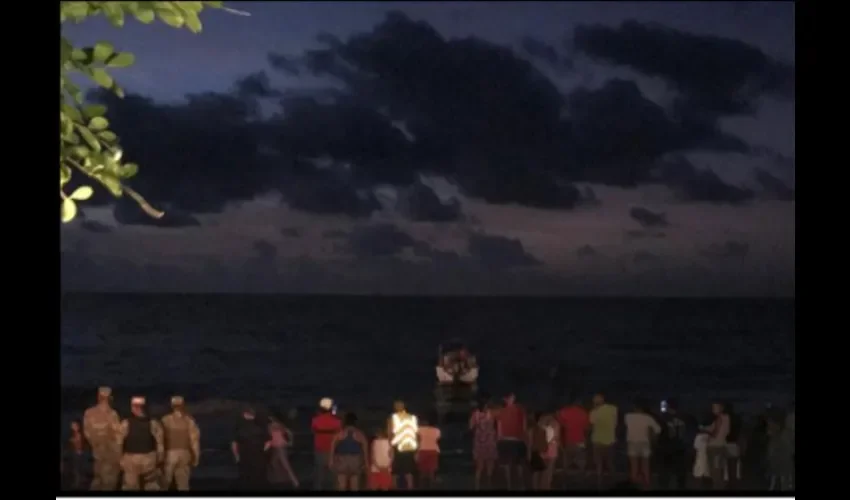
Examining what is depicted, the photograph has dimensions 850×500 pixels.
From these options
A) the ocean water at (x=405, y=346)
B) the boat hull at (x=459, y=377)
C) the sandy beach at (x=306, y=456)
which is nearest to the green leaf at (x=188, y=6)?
the sandy beach at (x=306, y=456)

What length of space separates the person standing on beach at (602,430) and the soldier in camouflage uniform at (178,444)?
444cm

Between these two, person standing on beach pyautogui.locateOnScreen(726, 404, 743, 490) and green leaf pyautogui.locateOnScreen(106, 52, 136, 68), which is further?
person standing on beach pyautogui.locateOnScreen(726, 404, 743, 490)

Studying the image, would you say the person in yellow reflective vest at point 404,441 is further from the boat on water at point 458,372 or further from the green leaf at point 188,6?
the boat on water at point 458,372

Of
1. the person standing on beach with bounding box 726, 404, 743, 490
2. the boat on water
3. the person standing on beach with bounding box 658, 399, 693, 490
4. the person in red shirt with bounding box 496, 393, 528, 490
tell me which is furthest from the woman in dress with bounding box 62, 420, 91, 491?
the boat on water

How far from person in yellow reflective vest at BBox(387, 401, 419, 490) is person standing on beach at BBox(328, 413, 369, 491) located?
0.35 m

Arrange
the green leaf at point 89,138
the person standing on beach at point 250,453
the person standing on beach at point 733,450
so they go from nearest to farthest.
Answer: the green leaf at point 89,138, the person standing on beach at point 733,450, the person standing on beach at point 250,453

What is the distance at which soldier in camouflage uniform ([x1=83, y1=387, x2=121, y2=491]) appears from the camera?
960 cm

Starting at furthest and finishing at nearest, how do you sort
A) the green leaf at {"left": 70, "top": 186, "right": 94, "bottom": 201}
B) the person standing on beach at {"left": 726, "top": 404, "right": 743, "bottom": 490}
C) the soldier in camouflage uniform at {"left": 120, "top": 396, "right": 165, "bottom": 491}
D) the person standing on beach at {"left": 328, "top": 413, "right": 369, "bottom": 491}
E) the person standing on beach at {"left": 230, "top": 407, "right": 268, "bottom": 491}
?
1. the person standing on beach at {"left": 230, "top": 407, "right": 268, "bottom": 491}
2. the person standing on beach at {"left": 726, "top": 404, "right": 743, "bottom": 490}
3. the person standing on beach at {"left": 328, "top": 413, "right": 369, "bottom": 491}
4. the soldier in camouflage uniform at {"left": 120, "top": 396, "right": 165, "bottom": 491}
5. the green leaf at {"left": 70, "top": 186, "right": 94, "bottom": 201}

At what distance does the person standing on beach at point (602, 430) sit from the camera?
10.0 metres

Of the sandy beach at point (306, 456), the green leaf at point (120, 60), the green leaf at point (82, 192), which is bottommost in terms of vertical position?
the sandy beach at point (306, 456)

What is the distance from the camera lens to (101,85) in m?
2.63

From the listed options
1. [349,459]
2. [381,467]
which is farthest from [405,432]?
[349,459]

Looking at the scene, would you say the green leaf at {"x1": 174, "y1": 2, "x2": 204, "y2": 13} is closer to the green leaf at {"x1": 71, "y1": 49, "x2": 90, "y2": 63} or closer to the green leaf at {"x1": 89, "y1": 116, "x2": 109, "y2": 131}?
the green leaf at {"x1": 71, "y1": 49, "x2": 90, "y2": 63}

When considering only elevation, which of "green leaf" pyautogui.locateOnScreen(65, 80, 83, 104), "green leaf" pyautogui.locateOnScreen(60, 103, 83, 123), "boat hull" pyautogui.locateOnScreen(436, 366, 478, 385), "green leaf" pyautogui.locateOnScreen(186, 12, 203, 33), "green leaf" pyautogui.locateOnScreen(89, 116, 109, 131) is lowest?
"boat hull" pyautogui.locateOnScreen(436, 366, 478, 385)
